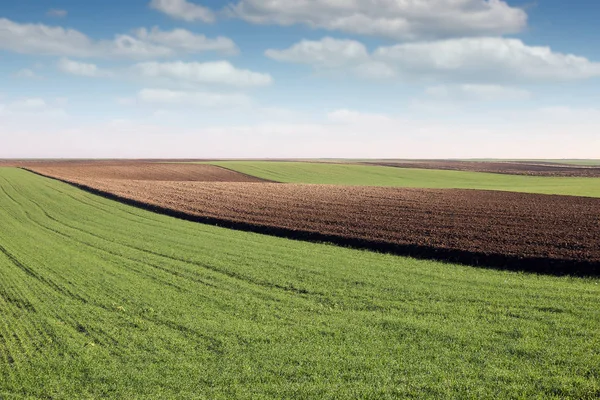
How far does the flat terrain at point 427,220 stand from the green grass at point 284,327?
1878mm

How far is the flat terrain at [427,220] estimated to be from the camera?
20.1m

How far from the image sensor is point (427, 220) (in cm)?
2738

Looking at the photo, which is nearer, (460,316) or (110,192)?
(460,316)

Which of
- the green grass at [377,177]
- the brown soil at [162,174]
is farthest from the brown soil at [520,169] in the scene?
the brown soil at [162,174]

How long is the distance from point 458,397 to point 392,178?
224 feet

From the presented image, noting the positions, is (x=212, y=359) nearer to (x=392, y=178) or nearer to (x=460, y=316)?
(x=460, y=316)

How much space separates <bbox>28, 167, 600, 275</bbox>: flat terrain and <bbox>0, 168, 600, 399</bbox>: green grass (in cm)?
188

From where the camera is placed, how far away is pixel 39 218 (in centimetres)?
3028

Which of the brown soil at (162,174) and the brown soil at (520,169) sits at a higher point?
the brown soil at (520,169)

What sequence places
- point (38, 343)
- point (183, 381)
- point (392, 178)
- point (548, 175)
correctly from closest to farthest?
point (183, 381), point (38, 343), point (392, 178), point (548, 175)

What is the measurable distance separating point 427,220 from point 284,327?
56.5 ft

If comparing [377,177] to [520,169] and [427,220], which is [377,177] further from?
[520,169]

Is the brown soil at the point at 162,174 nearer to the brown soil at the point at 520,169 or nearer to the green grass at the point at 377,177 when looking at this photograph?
the green grass at the point at 377,177

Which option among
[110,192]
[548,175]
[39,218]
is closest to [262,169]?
[110,192]
